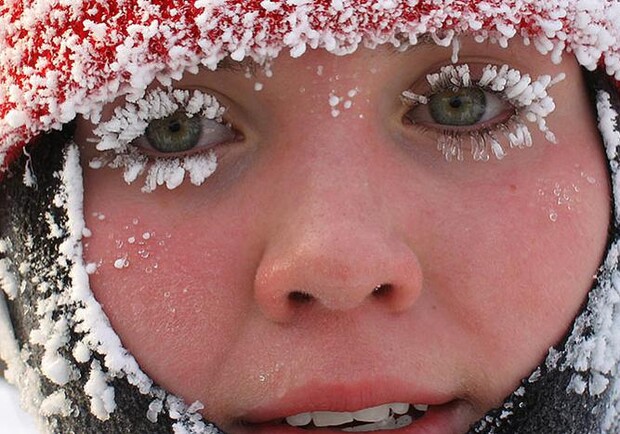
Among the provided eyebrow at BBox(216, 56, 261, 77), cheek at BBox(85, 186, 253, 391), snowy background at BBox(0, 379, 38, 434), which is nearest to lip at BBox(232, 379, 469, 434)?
cheek at BBox(85, 186, 253, 391)

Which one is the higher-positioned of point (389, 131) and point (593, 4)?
point (593, 4)

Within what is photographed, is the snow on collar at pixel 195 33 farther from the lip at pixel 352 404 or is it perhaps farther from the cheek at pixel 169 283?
the lip at pixel 352 404

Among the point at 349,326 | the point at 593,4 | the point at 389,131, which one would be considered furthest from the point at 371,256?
the point at 593,4

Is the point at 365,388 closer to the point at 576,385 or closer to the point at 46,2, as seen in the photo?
the point at 576,385

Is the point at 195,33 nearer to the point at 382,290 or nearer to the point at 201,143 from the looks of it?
the point at 201,143

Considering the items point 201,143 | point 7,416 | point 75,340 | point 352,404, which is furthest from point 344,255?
point 7,416

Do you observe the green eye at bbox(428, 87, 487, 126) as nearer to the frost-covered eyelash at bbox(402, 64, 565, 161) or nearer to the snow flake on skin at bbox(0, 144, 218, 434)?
the frost-covered eyelash at bbox(402, 64, 565, 161)

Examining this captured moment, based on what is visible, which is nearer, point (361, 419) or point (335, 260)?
point (335, 260)
